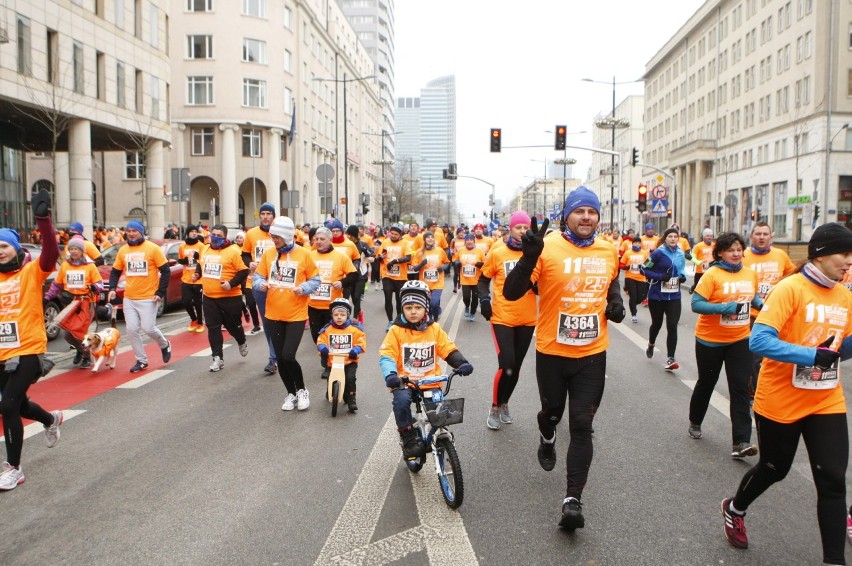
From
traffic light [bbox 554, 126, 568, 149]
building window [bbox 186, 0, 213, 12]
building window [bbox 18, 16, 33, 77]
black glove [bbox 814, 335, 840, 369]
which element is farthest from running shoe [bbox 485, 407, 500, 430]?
building window [bbox 186, 0, 213, 12]

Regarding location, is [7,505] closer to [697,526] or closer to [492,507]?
[492,507]

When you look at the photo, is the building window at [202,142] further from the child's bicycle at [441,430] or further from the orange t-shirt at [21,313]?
the child's bicycle at [441,430]

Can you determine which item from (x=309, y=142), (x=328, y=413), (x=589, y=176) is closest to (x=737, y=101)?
(x=309, y=142)

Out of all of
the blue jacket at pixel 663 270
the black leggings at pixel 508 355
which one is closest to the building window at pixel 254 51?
the blue jacket at pixel 663 270

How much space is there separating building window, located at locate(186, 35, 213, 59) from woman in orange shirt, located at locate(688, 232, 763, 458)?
51.8 meters

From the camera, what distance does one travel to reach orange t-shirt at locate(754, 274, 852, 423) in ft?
12.5

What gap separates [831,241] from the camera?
3.77 m

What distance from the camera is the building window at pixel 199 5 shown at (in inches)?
2036

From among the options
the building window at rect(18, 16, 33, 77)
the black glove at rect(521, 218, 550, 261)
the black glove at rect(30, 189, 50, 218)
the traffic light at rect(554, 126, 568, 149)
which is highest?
the building window at rect(18, 16, 33, 77)

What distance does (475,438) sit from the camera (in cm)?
629

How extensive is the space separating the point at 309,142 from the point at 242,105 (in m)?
10.4

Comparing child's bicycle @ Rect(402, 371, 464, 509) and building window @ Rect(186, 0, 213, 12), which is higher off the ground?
building window @ Rect(186, 0, 213, 12)

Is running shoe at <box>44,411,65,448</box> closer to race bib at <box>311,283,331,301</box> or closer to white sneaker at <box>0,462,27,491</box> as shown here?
white sneaker at <box>0,462,27,491</box>

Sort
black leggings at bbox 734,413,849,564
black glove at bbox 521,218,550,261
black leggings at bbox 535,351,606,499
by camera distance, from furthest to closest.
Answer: black leggings at bbox 535,351,606,499, black glove at bbox 521,218,550,261, black leggings at bbox 734,413,849,564
